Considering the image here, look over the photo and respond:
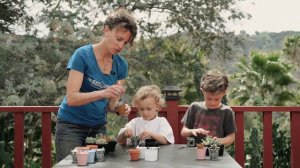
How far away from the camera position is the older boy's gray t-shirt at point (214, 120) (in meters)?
2.79

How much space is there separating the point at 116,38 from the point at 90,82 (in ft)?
0.88

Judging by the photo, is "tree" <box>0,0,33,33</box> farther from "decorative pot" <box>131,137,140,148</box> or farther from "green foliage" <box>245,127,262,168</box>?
"decorative pot" <box>131,137,140,148</box>

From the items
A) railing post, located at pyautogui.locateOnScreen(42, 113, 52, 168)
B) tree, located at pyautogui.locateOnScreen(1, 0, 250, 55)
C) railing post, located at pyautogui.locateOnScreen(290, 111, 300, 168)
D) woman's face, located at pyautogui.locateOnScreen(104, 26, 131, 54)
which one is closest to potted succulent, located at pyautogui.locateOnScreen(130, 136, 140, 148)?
woman's face, located at pyautogui.locateOnScreen(104, 26, 131, 54)

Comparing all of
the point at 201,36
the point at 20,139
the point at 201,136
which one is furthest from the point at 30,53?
the point at 201,136

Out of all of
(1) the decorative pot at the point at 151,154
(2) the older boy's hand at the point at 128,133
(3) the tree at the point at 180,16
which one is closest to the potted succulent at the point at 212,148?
(1) the decorative pot at the point at 151,154

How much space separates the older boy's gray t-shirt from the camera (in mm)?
2795

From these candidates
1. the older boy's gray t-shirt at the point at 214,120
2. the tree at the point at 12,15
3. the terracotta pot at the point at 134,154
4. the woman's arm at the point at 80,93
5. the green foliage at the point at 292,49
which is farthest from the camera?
the green foliage at the point at 292,49

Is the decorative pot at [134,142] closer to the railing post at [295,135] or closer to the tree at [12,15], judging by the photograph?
the railing post at [295,135]

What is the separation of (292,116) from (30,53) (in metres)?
4.10

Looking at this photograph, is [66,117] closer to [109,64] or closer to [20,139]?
[109,64]

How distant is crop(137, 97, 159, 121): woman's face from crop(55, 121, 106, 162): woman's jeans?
0.35 meters

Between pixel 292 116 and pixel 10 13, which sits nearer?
pixel 292 116

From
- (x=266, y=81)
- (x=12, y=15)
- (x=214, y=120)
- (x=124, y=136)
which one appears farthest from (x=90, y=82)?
(x=266, y=81)

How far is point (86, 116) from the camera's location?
2498 mm
